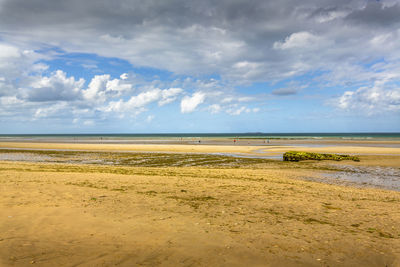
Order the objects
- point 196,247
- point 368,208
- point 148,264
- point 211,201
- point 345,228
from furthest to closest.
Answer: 1. point 211,201
2. point 368,208
3. point 345,228
4. point 196,247
5. point 148,264

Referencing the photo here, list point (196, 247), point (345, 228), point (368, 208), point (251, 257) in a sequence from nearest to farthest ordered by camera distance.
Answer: point (251, 257) < point (196, 247) < point (345, 228) < point (368, 208)

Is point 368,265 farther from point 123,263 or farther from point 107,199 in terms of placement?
point 107,199

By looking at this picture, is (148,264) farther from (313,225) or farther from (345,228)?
(345,228)

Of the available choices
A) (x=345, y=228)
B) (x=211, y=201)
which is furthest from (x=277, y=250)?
(x=211, y=201)

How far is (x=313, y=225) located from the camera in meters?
7.54

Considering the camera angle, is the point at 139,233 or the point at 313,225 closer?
the point at 139,233

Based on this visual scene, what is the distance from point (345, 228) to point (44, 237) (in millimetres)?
7660

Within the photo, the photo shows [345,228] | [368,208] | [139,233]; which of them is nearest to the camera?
[139,233]

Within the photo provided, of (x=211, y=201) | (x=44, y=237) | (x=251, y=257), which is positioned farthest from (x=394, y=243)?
(x=44, y=237)

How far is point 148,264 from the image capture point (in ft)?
17.0

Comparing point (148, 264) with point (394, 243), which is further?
point (394, 243)

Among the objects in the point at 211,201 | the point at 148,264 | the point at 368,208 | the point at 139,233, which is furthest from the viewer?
the point at 211,201

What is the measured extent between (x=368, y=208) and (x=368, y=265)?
16.0 feet

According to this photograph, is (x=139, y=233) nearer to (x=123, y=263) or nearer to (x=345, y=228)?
(x=123, y=263)
